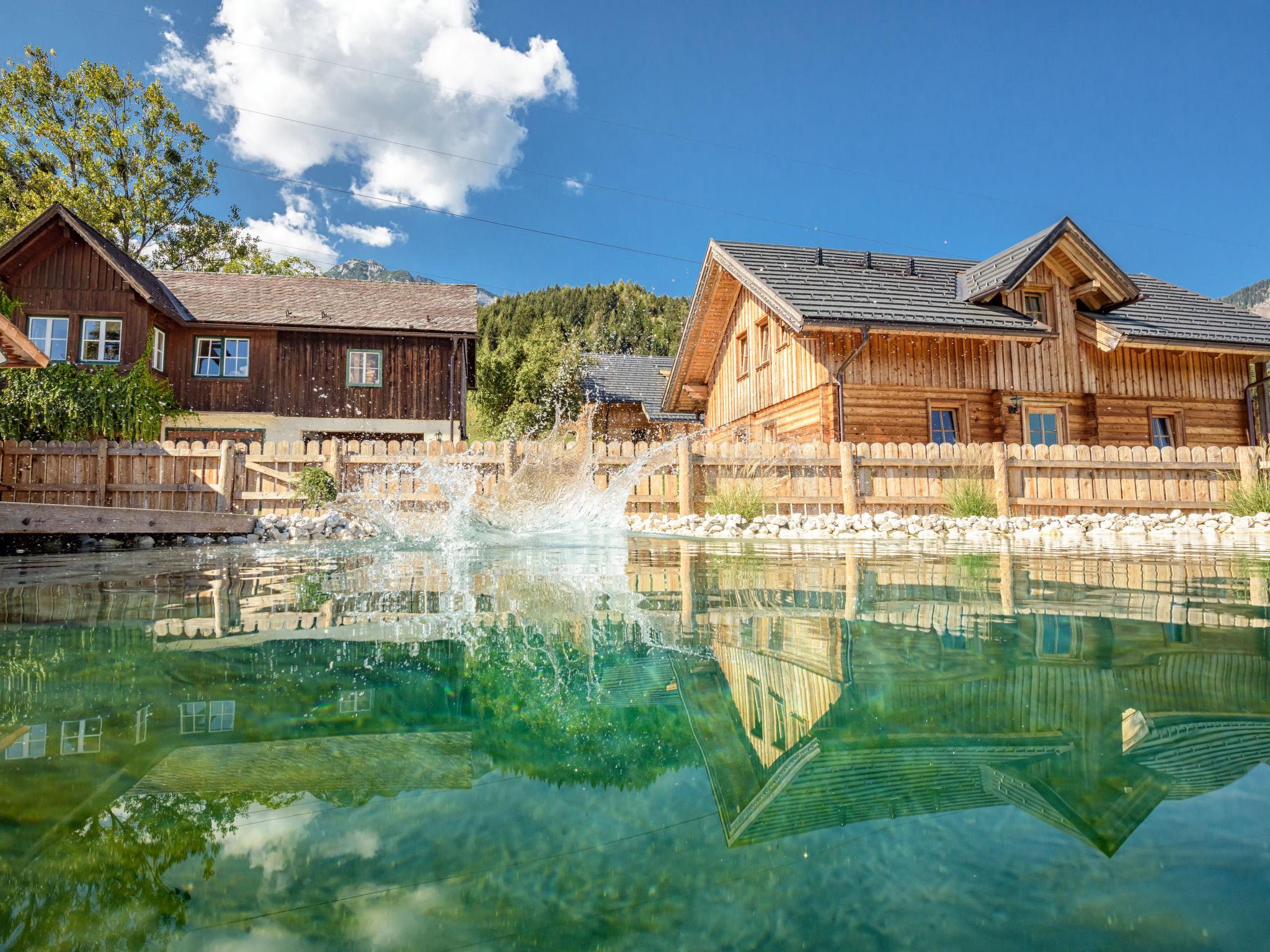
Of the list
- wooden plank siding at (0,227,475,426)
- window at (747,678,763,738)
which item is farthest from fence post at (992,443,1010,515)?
wooden plank siding at (0,227,475,426)

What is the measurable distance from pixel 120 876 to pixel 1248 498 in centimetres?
1409

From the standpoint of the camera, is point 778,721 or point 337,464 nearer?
point 778,721

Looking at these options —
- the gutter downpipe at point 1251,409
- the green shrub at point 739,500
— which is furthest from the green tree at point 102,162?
the gutter downpipe at point 1251,409

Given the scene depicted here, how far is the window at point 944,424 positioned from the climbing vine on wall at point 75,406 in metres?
16.5

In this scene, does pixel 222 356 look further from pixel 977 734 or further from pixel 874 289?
pixel 977 734

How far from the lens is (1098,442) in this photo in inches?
616

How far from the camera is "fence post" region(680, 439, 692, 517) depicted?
10.9 m

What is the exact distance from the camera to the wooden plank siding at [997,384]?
14.7 metres

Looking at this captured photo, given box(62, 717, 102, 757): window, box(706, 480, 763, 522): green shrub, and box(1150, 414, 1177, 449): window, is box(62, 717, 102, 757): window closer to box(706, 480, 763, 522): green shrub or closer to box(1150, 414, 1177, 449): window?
box(706, 480, 763, 522): green shrub

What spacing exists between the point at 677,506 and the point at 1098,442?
35.3 feet

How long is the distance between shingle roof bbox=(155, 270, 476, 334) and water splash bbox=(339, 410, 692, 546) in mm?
10102

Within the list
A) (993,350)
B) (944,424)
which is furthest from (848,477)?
(993,350)

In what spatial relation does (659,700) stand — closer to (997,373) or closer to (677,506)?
(677,506)

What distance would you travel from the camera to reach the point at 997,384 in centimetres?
1524
